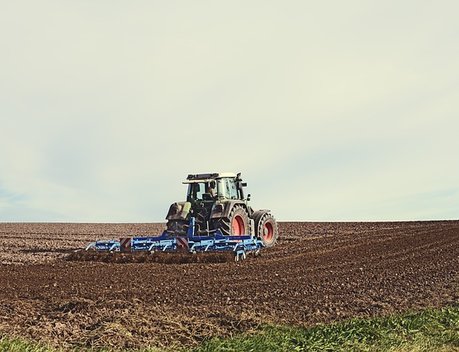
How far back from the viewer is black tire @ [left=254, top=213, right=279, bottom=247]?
19.6 m

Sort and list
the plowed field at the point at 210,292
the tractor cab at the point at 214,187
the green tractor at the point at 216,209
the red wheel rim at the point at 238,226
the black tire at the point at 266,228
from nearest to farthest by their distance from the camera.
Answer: the plowed field at the point at 210,292 < the green tractor at the point at 216,209 < the red wheel rim at the point at 238,226 < the tractor cab at the point at 214,187 < the black tire at the point at 266,228

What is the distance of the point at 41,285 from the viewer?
40.9ft

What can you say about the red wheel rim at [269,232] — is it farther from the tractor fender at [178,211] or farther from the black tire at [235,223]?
the tractor fender at [178,211]

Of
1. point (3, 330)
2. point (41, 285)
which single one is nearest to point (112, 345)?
point (3, 330)

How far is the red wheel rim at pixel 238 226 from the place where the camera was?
18659 millimetres

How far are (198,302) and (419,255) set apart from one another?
26.1 feet

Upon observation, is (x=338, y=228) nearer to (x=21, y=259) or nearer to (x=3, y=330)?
(x=21, y=259)

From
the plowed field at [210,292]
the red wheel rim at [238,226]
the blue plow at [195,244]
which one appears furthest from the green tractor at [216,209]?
the plowed field at [210,292]

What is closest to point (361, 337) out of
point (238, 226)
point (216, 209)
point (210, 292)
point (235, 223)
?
point (210, 292)

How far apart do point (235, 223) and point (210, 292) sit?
25.4ft

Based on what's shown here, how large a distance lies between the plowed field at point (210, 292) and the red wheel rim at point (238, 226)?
1.05 m

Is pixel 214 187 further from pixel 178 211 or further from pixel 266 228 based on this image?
pixel 266 228

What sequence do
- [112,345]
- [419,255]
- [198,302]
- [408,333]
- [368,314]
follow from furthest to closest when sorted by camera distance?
[419,255] < [198,302] < [368,314] < [408,333] < [112,345]

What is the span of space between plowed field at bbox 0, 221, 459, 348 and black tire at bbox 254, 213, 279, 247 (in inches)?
41.0
